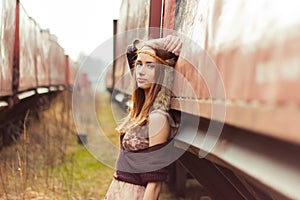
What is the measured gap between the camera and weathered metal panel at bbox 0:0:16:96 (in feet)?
18.4

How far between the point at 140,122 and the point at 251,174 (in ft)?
3.75

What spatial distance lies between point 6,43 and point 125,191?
171 inches

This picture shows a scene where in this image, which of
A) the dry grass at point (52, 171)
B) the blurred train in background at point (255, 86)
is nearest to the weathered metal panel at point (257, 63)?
the blurred train in background at point (255, 86)

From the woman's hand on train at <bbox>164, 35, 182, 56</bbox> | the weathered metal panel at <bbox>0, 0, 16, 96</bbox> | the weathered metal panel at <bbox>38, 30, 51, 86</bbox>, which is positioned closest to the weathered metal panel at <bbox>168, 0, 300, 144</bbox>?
the woman's hand on train at <bbox>164, 35, 182, 56</bbox>

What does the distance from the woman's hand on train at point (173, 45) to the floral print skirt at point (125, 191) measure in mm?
751

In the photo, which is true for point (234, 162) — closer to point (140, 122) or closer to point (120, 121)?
point (140, 122)

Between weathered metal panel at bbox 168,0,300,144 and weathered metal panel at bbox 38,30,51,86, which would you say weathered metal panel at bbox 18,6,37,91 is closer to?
weathered metal panel at bbox 38,30,51,86

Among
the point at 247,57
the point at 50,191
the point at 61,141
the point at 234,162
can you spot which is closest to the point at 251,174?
the point at 234,162

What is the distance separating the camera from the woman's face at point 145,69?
2.29 meters

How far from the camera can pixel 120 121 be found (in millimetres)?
2543

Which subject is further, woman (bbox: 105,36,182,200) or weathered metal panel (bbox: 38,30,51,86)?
weathered metal panel (bbox: 38,30,51,86)

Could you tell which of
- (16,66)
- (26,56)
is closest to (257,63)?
(16,66)

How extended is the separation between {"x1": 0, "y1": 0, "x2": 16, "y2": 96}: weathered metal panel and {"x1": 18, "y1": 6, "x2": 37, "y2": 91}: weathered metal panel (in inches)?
26.5

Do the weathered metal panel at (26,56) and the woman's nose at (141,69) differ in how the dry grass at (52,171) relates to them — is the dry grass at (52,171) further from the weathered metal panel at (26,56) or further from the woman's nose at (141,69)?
the woman's nose at (141,69)
